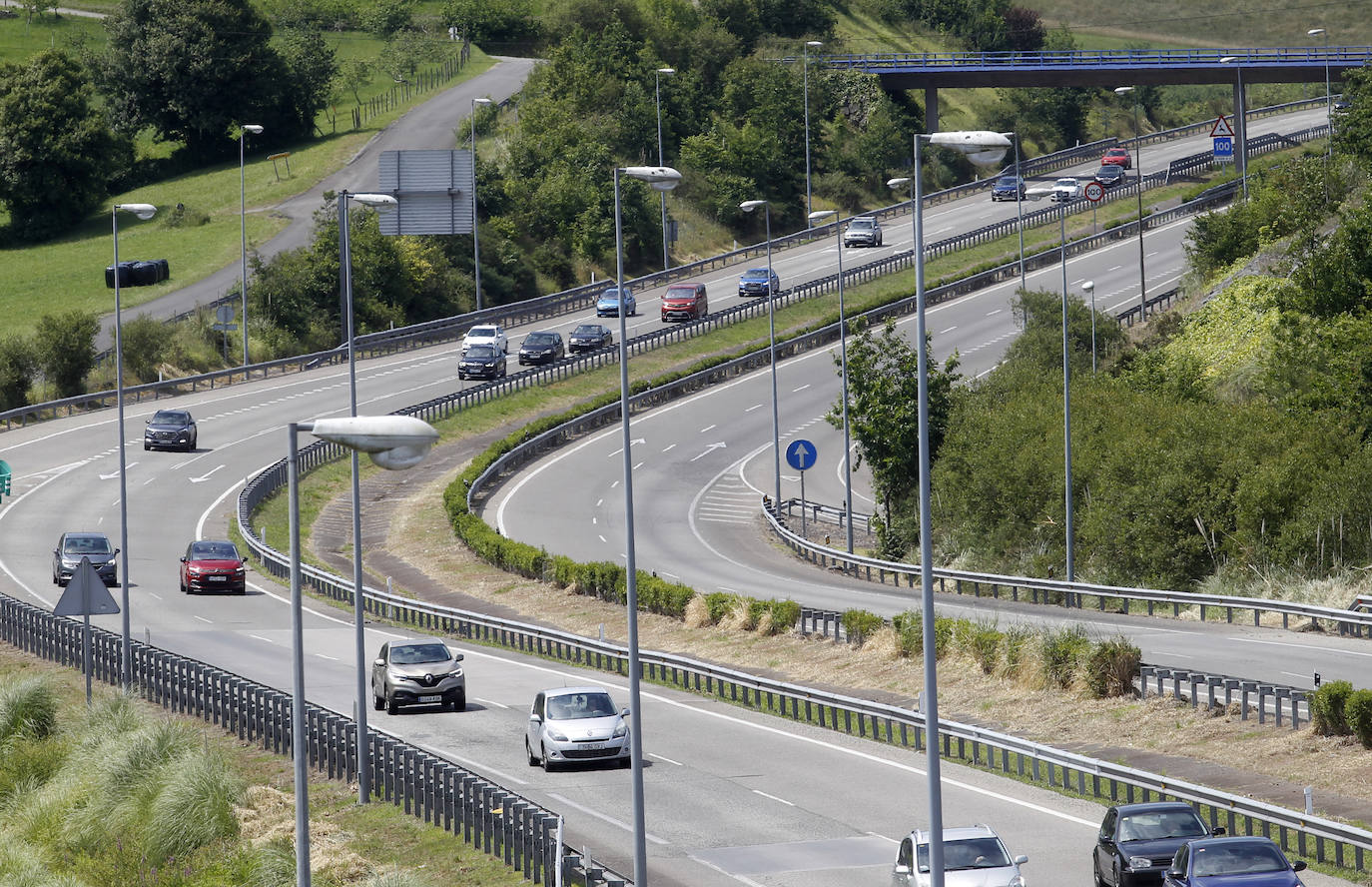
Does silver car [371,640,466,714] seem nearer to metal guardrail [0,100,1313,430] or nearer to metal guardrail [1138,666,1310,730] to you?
metal guardrail [1138,666,1310,730]

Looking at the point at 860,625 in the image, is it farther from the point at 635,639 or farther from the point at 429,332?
the point at 429,332

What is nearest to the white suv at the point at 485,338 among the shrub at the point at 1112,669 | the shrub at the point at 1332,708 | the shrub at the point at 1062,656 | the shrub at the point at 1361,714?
the shrub at the point at 1062,656

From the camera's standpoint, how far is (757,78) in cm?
12731

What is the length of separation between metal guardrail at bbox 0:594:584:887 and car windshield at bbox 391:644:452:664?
8.81 ft

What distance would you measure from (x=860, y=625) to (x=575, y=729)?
39.1ft

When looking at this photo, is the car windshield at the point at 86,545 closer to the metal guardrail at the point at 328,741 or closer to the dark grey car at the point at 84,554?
the dark grey car at the point at 84,554

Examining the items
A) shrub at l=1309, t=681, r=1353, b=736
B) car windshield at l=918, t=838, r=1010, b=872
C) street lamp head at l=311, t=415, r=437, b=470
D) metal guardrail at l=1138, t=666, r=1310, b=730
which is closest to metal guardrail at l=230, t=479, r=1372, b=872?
metal guardrail at l=1138, t=666, r=1310, b=730

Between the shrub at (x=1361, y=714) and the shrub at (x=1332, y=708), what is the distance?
0.18m

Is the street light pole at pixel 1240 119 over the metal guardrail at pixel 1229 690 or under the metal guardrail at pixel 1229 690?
over

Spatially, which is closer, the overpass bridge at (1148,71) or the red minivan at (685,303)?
the red minivan at (685,303)

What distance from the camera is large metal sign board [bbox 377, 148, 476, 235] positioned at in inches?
2876

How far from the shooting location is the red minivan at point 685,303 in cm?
8456

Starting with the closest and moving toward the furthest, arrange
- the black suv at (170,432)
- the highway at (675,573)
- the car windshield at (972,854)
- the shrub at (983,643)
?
the car windshield at (972,854) < the highway at (675,573) < the shrub at (983,643) < the black suv at (170,432)

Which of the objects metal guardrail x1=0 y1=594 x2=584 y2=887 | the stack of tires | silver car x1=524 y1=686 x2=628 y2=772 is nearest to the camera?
metal guardrail x1=0 y1=594 x2=584 y2=887
